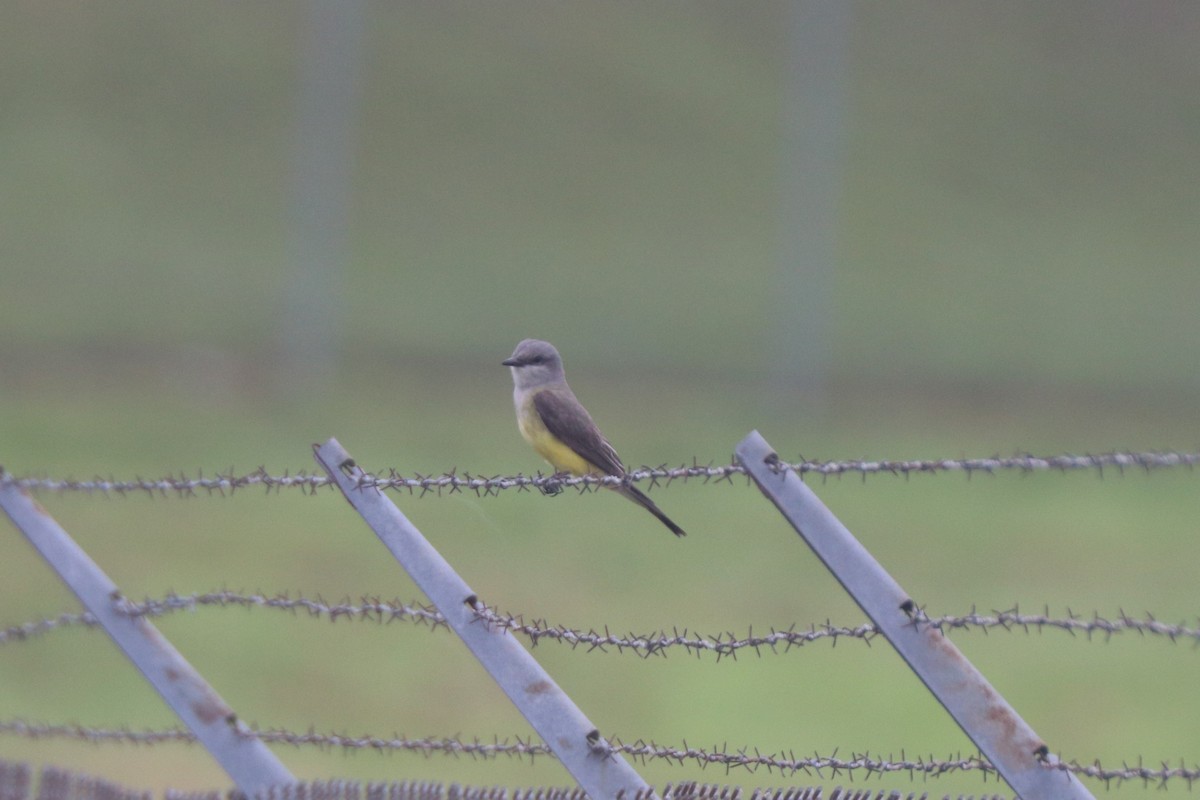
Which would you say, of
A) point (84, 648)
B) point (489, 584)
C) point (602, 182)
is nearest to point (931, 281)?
point (602, 182)

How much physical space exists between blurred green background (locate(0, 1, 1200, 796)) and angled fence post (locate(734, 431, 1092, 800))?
6.64 metres

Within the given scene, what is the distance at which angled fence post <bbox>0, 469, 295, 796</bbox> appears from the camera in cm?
404

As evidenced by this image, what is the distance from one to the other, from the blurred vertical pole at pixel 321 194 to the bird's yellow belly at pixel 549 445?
35.6ft

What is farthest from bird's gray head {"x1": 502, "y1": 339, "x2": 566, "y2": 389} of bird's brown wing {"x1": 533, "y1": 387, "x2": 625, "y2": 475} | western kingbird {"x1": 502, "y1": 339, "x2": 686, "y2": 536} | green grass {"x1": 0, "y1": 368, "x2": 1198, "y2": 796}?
green grass {"x1": 0, "y1": 368, "x2": 1198, "y2": 796}

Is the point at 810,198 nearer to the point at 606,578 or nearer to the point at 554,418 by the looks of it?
the point at 606,578

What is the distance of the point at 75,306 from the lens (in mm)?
19578

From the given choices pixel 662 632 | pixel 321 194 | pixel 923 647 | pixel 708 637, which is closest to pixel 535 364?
pixel 662 632

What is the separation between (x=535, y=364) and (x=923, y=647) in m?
3.38

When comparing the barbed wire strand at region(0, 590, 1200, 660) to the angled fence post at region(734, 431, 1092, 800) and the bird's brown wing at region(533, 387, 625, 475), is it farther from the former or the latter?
the bird's brown wing at region(533, 387, 625, 475)

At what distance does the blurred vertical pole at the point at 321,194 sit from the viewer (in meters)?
16.7

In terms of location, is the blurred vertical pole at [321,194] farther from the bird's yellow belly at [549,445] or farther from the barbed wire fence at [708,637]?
the barbed wire fence at [708,637]

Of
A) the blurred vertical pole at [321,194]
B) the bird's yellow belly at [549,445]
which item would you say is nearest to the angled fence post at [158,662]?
the bird's yellow belly at [549,445]

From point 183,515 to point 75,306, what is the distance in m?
5.42

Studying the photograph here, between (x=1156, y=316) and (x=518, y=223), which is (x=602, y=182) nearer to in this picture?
(x=518, y=223)
